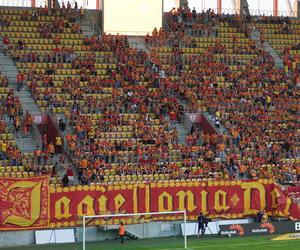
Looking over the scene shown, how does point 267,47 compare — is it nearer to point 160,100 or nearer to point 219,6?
point 219,6

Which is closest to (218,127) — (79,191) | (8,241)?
(79,191)

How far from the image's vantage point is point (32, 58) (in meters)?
52.1

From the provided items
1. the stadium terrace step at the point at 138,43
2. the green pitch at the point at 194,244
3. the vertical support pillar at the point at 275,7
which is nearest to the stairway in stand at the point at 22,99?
the stadium terrace step at the point at 138,43

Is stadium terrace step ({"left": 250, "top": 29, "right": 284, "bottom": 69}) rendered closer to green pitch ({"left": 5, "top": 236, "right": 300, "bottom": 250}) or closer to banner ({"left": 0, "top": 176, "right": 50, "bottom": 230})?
green pitch ({"left": 5, "top": 236, "right": 300, "bottom": 250})

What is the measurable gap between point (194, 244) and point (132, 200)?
13.5ft

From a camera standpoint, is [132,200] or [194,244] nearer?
[194,244]

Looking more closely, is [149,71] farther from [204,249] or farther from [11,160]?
[204,249]

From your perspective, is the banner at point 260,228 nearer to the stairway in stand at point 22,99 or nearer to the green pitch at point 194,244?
the green pitch at point 194,244

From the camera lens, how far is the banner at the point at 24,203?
36.8 metres

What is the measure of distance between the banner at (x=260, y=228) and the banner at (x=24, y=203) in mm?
8590

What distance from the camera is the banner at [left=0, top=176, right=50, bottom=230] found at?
121ft

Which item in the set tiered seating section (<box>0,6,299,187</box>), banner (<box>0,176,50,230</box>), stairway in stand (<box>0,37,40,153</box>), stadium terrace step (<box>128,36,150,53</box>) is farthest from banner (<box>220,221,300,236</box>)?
stadium terrace step (<box>128,36,150,53</box>)

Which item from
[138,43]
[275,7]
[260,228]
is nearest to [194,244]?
[260,228]

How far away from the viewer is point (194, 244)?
3750 cm
